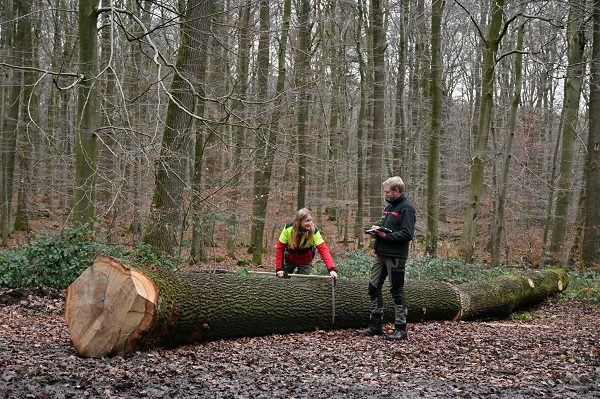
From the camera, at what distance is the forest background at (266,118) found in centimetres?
1035

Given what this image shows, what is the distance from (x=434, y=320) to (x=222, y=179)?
498cm

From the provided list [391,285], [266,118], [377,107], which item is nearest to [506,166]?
[377,107]

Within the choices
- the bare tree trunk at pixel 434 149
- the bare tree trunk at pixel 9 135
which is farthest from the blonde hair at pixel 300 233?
the bare tree trunk at pixel 9 135

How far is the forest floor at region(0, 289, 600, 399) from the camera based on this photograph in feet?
14.9

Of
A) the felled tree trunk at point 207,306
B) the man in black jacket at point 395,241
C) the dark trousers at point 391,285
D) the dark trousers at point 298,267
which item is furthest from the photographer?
the dark trousers at point 298,267

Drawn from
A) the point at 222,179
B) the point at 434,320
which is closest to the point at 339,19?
the point at 222,179

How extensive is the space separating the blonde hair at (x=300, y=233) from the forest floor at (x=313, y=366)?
1.36 m

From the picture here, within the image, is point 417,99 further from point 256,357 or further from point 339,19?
point 256,357

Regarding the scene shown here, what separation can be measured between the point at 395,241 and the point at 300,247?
1713mm

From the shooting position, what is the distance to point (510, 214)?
84.8 ft

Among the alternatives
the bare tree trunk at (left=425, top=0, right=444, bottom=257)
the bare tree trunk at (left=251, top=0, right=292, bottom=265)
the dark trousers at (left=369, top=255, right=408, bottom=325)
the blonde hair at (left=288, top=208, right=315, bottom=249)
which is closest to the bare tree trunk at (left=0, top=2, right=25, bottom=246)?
the bare tree trunk at (left=251, top=0, right=292, bottom=265)

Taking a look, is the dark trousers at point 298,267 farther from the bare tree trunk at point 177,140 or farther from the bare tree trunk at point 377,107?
the bare tree trunk at point 377,107

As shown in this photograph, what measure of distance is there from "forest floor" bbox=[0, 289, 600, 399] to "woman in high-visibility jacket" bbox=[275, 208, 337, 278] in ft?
3.61

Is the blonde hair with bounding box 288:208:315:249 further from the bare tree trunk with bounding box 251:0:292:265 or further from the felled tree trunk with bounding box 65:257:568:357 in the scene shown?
the bare tree trunk with bounding box 251:0:292:265
